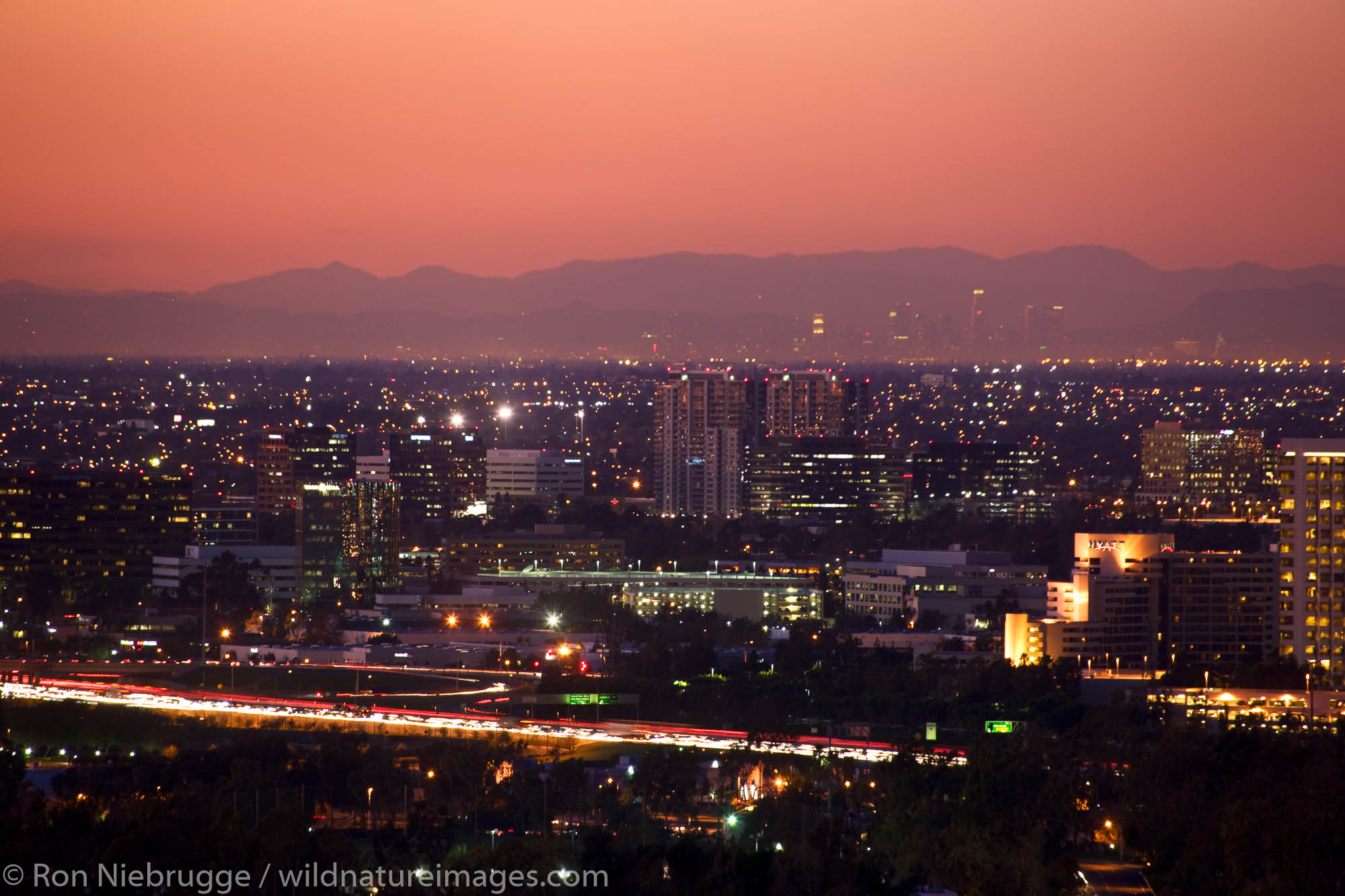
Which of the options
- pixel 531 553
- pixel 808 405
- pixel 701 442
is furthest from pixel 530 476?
pixel 531 553

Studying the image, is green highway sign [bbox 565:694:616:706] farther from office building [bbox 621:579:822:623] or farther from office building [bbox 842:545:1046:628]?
office building [bbox 621:579:822:623]

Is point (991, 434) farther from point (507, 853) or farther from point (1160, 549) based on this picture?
point (507, 853)

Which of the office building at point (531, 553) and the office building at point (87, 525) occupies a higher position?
the office building at point (87, 525)

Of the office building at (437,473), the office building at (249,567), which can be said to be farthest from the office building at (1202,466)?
the office building at (249,567)

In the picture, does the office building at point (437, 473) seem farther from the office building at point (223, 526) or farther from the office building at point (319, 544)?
the office building at point (319, 544)

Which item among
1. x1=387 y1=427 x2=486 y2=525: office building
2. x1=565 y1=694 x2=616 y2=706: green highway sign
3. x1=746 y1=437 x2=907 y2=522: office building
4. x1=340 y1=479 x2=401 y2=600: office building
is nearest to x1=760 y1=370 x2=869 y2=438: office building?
x1=746 y1=437 x2=907 y2=522: office building

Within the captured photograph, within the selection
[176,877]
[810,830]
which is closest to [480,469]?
[810,830]
